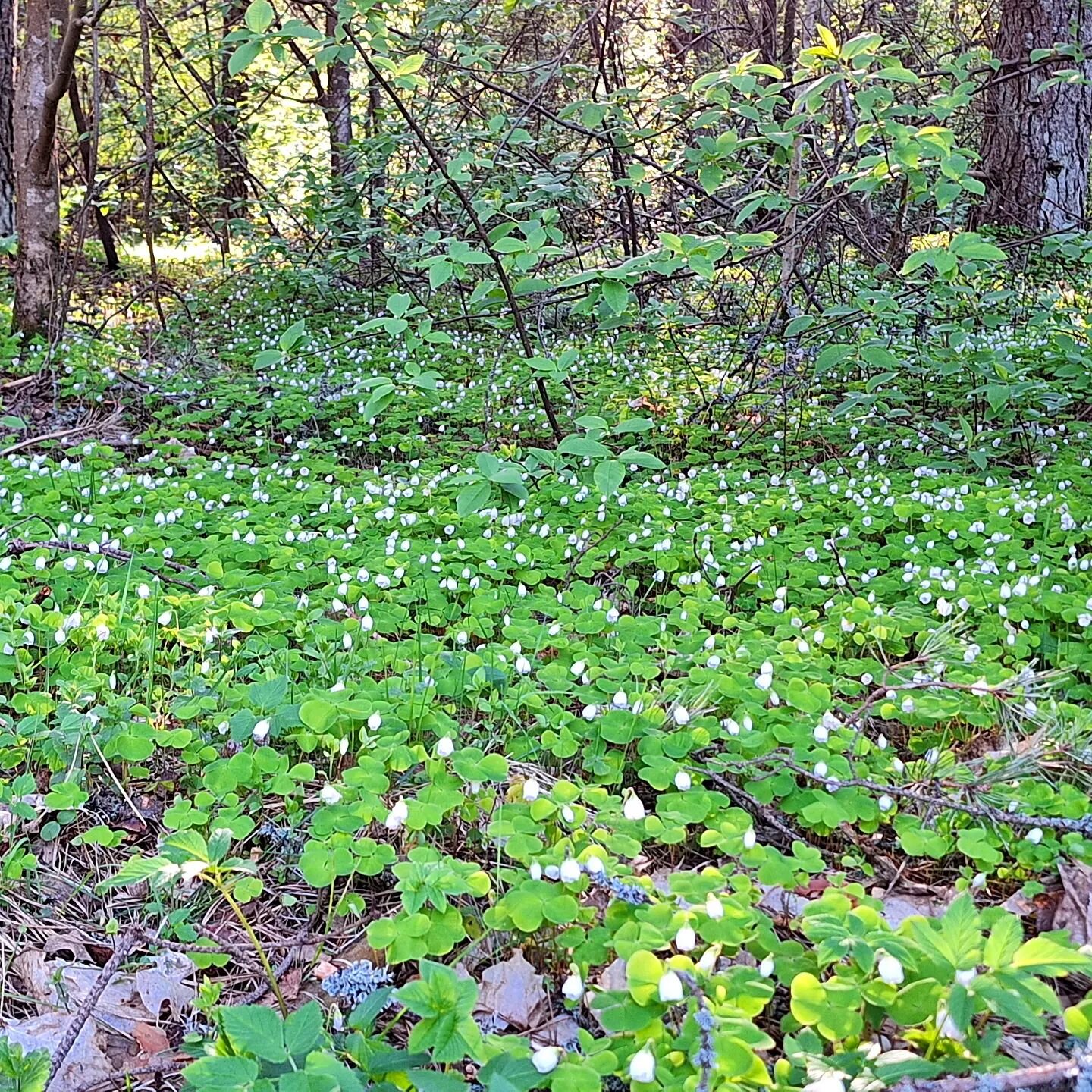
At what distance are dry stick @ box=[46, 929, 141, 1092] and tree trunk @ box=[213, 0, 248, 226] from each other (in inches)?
344

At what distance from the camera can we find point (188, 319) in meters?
10.2

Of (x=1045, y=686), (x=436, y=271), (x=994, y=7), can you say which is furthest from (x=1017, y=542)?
(x=994, y=7)

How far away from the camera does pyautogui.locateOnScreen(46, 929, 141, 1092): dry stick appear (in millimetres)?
1829

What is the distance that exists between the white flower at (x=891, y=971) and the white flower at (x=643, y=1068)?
44cm

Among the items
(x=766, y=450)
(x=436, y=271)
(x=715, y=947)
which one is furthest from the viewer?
(x=766, y=450)

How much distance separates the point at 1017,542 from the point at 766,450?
215 centimetres

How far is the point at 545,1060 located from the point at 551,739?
1.14 metres

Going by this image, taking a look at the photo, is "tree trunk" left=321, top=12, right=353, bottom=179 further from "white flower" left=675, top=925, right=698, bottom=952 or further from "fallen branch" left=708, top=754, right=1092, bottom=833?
"white flower" left=675, top=925, right=698, bottom=952

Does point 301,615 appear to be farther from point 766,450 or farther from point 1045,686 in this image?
point 766,450

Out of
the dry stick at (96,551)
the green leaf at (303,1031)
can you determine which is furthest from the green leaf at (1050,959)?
the dry stick at (96,551)

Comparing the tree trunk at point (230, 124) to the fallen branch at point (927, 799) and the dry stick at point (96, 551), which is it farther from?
the fallen branch at point (927, 799)

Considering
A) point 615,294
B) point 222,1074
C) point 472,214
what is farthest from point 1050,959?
point 472,214

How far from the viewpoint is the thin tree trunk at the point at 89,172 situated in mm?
8031

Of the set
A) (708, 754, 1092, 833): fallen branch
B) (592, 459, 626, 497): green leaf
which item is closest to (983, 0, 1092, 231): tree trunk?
(592, 459, 626, 497): green leaf
